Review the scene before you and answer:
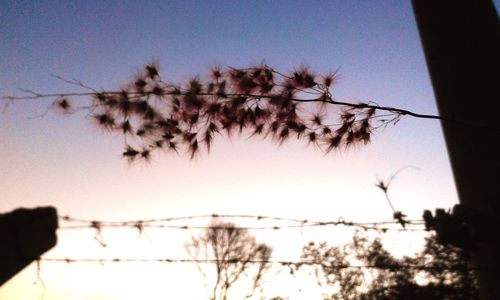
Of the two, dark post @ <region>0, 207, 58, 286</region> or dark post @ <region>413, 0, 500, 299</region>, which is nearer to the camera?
dark post @ <region>0, 207, 58, 286</region>

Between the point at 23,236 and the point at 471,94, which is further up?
the point at 471,94

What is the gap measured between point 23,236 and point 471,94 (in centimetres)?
398

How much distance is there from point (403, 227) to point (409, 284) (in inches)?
742

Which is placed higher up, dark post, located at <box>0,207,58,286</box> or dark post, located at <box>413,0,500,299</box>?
dark post, located at <box>413,0,500,299</box>

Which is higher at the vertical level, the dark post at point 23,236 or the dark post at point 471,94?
the dark post at point 471,94

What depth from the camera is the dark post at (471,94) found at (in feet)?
10.2

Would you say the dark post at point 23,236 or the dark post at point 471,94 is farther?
the dark post at point 471,94

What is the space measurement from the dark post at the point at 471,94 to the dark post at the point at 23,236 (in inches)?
121

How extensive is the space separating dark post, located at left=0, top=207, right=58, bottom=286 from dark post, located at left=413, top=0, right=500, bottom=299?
308 cm

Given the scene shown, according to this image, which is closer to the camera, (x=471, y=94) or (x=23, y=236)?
(x=23, y=236)

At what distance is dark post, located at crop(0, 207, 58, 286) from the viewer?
57.2 inches

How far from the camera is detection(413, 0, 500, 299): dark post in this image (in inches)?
122

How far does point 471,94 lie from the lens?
350 cm

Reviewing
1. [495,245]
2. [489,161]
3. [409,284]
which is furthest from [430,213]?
[409,284]
